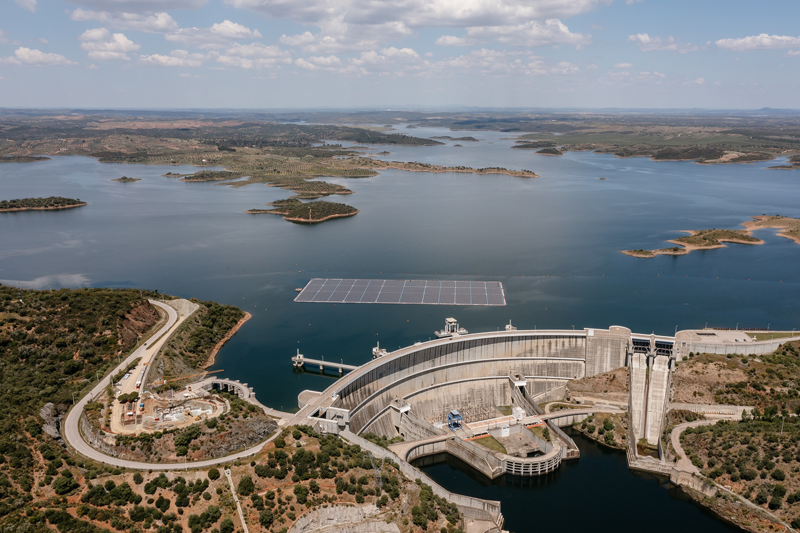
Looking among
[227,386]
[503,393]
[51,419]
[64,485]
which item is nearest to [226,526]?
[64,485]

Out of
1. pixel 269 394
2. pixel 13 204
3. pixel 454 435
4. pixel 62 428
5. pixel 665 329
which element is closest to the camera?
pixel 62 428

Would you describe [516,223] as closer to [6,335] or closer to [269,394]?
[269,394]

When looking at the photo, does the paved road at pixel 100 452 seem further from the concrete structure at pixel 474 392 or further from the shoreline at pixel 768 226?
the shoreline at pixel 768 226

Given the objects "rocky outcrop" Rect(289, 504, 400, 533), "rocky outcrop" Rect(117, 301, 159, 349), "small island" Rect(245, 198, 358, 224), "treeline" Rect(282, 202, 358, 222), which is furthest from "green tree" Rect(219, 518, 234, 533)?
"treeline" Rect(282, 202, 358, 222)

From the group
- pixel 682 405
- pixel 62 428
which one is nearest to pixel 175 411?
pixel 62 428

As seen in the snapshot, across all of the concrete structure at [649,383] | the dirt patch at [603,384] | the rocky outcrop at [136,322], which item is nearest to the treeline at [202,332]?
the rocky outcrop at [136,322]

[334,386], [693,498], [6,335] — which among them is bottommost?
[693,498]

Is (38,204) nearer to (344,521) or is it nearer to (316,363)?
(316,363)

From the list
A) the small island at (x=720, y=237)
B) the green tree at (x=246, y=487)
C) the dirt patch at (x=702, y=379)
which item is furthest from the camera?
the small island at (x=720, y=237)
